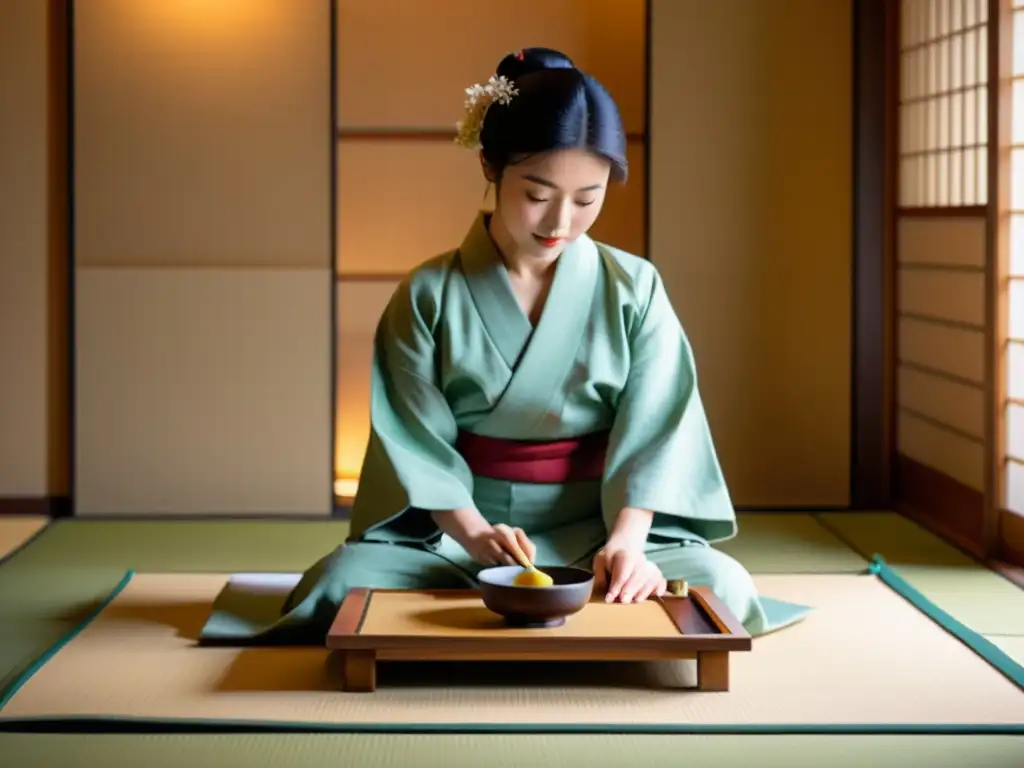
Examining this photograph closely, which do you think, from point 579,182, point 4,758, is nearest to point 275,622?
point 4,758

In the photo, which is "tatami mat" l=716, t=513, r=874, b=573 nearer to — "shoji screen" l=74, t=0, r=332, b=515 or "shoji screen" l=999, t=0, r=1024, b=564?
"shoji screen" l=999, t=0, r=1024, b=564

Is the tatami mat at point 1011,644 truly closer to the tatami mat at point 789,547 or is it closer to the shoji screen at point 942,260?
the tatami mat at point 789,547

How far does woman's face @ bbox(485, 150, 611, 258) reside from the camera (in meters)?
3.47

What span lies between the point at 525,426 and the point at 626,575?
47 cm

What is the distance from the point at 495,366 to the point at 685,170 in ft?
7.13

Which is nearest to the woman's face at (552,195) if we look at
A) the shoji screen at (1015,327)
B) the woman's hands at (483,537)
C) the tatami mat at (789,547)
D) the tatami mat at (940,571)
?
the woman's hands at (483,537)

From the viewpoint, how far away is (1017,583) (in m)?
4.43

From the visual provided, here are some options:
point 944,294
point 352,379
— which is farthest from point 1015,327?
point 352,379

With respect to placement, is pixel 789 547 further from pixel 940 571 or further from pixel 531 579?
pixel 531 579

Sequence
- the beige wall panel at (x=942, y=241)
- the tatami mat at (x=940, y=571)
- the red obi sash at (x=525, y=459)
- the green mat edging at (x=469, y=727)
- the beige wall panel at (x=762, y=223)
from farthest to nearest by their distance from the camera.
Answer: the beige wall panel at (x=762, y=223)
the beige wall panel at (x=942, y=241)
the tatami mat at (x=940, y=571)
the red obi sash at (x=525, y=459)
the green mat edging at (x=469, y=727)

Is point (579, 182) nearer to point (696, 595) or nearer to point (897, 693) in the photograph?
point (696, 595)

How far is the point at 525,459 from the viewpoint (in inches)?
149

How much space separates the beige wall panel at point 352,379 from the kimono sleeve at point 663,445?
2255 mm

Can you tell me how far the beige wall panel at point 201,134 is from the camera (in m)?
5.48
